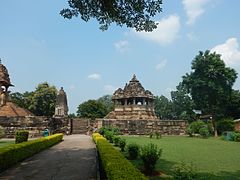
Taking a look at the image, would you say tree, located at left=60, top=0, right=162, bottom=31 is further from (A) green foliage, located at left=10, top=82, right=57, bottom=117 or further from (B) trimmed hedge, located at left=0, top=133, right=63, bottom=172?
(A) green foliage, located at left=10, top=82, right=57, bottom=117

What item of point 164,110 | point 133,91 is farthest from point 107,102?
point 133,91

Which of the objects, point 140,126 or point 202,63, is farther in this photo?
point 202,63

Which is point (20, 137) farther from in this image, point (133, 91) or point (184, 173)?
point (133, 91)

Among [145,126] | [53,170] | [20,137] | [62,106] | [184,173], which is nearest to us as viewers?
[184,173]

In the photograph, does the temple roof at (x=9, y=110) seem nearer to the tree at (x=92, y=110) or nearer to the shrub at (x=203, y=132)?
the tree at (x=92, y=110)

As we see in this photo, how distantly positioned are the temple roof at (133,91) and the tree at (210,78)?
6.01 m

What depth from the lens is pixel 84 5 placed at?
31.1 ft

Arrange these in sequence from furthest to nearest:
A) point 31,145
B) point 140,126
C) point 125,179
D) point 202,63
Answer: point 202,63 → point 140,126 → point 31,145 → point 125,179

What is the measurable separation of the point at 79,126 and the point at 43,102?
63.7 feet

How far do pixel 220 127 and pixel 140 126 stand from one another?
10.3 meters

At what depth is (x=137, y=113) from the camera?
32875mm

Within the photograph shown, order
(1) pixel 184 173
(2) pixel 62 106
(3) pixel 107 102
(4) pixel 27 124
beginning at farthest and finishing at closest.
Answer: (3) pixel 107 102, (2) pixel 62 106, (4) pixel 27 124, (1) pixel 184 173

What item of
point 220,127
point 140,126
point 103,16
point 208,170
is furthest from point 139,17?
point 220,127

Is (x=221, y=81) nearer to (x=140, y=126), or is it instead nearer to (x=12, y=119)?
(x=140, y=126)
